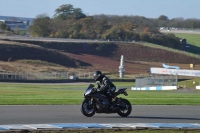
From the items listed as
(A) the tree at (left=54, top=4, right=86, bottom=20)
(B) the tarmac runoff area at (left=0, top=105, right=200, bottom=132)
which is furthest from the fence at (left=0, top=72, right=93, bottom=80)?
(A) the tree at (left=54, top=4, right=86, bottom=20)

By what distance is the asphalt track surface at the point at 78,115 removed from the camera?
17219mm

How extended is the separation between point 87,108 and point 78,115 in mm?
708

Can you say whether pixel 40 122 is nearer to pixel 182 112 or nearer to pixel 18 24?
pixel 182 112

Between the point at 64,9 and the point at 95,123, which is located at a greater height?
the point at 64,9

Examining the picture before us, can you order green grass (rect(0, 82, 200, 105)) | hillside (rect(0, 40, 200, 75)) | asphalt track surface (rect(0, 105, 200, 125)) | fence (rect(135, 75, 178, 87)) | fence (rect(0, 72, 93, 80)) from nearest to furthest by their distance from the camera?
asphalt track surface (rect(0, 105, 200, 125))
green grass (rect(0, 82, 200, 105))
fence (rect(135, 75, 178, 87))
fence (rect(0, 72, 93, 80))
hillside (rect(0, 40, 200, 75))

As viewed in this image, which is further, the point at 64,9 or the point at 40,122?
the point at 64,9

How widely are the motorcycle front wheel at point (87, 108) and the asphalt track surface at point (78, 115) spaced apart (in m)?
0.17

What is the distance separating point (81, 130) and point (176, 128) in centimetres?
283

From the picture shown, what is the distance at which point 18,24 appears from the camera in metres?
190

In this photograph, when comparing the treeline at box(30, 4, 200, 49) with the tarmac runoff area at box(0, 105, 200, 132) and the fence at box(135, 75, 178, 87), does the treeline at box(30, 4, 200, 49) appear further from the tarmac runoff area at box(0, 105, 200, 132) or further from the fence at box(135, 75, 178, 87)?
the tarmac runoff area at box(0, 105, 200, 132)

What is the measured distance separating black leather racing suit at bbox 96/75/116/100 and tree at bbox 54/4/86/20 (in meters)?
138

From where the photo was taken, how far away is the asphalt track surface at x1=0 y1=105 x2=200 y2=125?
1722 cm

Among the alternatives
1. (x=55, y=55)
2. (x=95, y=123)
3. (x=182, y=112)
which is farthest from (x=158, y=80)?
(x=55, y=55)

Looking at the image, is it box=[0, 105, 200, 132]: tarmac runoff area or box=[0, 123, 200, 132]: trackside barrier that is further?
box=[0, 105, 200, 132]: tarmac runoff area
